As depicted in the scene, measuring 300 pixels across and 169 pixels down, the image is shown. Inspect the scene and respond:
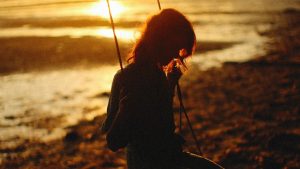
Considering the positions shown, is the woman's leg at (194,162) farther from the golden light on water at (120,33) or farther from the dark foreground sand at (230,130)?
the golden light on water at (120,33)

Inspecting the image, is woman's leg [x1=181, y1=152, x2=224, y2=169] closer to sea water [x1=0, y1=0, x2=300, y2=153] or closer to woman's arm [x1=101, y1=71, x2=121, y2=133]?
woman's arm [x1=101, y1=71, x2=121, y2=133]

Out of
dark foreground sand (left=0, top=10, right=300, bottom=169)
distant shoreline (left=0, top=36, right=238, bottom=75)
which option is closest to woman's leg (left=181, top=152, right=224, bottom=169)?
dark foreground sand (left=0, top=10, right=300, bottom=169)

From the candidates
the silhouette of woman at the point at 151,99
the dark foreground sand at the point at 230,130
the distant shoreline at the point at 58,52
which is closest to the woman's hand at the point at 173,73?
the silhouette of woman at the point at 151,99

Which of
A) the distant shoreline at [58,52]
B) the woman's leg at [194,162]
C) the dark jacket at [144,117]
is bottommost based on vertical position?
the distant shoreline at [58,52]

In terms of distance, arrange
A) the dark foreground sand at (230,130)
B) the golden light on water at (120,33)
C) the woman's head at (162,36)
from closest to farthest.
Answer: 1. the woman's head at (162,36)
2. the dark foreground sand at (230,130)
3. the golden light on water at (120,33)

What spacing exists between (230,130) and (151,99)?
183 inches

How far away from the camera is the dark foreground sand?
5.92 metres

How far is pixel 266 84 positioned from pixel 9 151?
5.39 meters

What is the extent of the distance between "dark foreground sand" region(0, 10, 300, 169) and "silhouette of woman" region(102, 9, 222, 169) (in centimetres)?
341

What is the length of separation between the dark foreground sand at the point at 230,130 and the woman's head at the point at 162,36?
11.7ft

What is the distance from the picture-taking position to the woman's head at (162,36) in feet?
7.90

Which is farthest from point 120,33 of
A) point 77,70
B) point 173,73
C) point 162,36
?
point 162,36

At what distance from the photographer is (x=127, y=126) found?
91.3 inches

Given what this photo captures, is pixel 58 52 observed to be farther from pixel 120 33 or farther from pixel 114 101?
pixel 114 101
